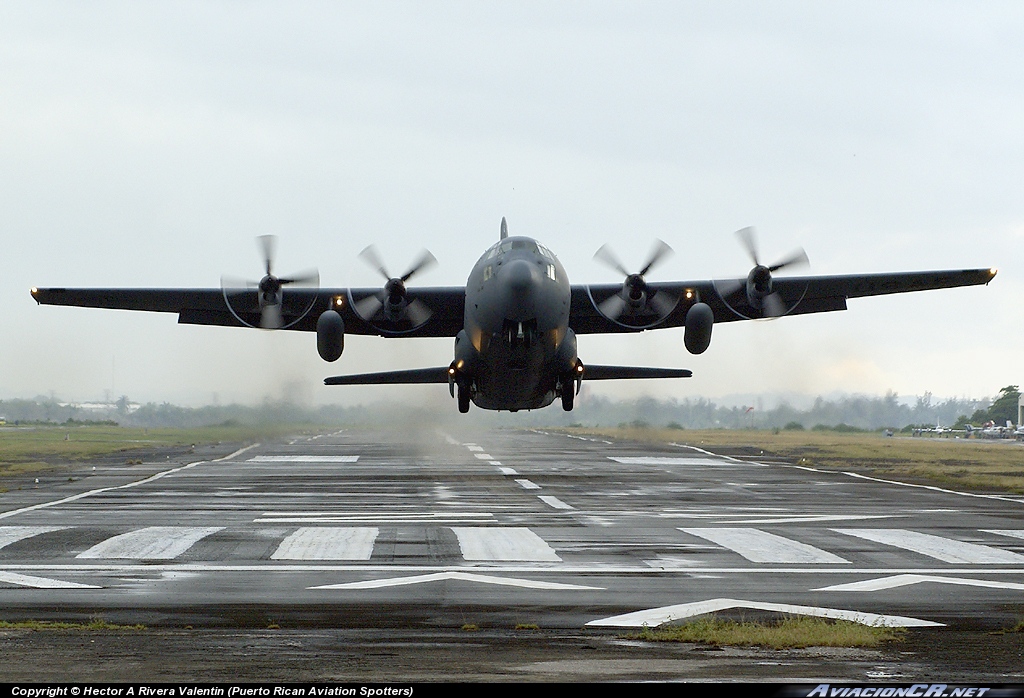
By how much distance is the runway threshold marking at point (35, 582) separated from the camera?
65.9 ft

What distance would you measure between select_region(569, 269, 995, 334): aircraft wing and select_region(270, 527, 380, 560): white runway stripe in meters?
11.2

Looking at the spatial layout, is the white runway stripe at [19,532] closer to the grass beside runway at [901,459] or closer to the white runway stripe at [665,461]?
the grass beside runway at [901,459]

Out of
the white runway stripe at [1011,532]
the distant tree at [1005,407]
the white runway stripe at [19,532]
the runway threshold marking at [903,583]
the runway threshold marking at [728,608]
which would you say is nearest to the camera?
the runway threshold marking at [728,608]

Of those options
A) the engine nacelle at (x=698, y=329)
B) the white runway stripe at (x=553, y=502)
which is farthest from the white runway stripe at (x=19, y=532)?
the engine nacelle at (x=698, y=329)

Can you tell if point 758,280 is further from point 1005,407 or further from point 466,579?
point 1005,407

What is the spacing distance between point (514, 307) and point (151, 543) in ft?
35.0

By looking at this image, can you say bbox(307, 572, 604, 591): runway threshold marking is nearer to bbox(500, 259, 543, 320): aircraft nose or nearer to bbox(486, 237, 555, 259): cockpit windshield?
bbox(500, 259, 543, 320): aircraft nose

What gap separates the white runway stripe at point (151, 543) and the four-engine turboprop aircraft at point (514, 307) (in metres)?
6.44

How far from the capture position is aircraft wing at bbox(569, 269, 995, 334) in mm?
35594

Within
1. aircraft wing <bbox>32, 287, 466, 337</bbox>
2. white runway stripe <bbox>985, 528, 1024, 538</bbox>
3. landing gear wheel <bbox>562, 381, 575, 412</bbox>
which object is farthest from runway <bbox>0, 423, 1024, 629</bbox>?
aircraft wing <bbox>32, 287, 466, 337</bbox>

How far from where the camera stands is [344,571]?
22406mm

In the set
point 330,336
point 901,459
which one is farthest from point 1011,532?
point 901,459

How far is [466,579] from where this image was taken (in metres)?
21.4
